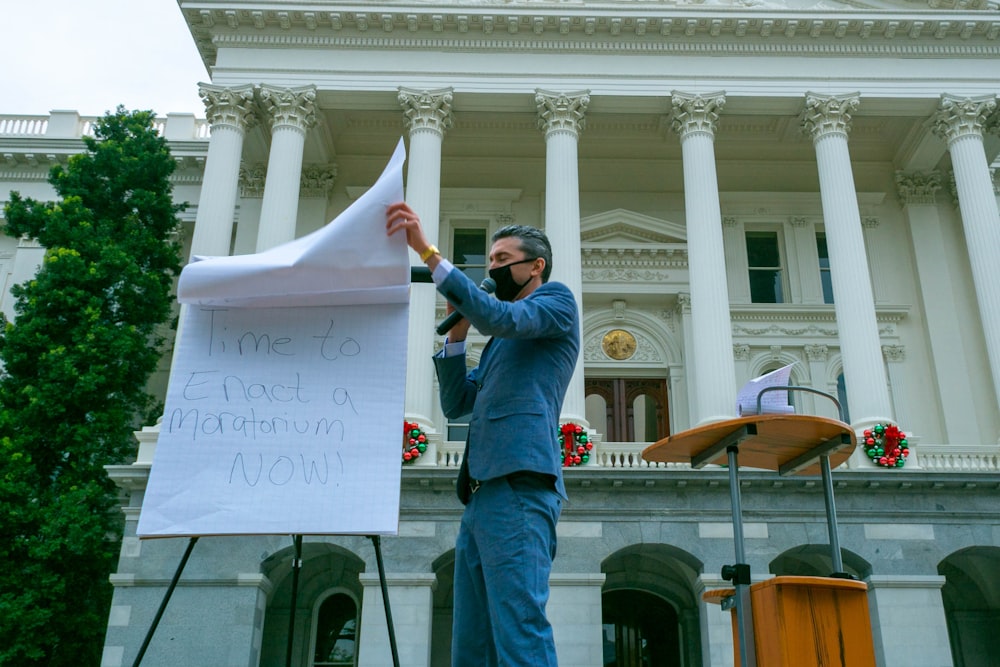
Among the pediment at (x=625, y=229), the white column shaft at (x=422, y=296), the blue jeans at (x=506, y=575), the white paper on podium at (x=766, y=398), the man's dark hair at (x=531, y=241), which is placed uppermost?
the pediment at (x=625, y=229)

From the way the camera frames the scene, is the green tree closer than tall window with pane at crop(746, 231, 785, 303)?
Yes

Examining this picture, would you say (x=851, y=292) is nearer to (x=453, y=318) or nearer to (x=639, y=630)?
(x=639, y=630)

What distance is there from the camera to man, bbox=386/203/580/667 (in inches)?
159

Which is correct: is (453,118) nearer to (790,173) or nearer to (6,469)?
(790,173)

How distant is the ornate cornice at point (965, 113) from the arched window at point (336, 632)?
19.1 meters

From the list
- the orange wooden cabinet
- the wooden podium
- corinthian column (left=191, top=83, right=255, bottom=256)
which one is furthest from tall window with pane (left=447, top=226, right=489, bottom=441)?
the orange wooden cabinet

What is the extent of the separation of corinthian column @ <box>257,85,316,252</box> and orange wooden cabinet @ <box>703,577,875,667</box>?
16.1 metres

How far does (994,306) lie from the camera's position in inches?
822

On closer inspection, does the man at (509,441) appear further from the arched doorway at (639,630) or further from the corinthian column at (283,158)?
the arched doorway at (639,630)

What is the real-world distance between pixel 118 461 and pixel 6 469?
2.46 metres

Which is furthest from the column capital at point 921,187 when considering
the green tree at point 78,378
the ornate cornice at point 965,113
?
the green tree at point 78,378

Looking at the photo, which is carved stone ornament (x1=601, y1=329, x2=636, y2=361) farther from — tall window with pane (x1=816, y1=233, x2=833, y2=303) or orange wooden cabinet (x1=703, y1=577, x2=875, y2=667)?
orange wooden cabinet (x1=703, y1=577, x2=875, y2=667)

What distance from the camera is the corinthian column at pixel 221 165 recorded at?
838 inches

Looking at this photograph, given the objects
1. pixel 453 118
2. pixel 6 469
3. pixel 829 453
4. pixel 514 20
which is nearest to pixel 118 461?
pixel 6 469
